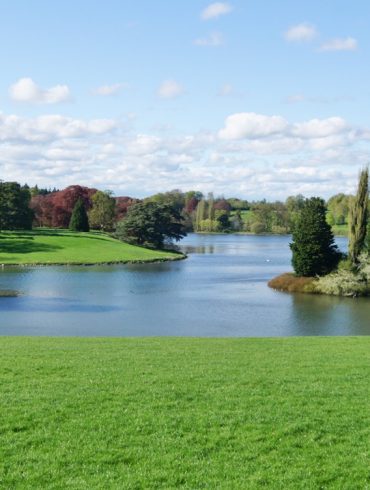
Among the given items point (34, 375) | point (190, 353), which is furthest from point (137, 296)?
point (34, 375)

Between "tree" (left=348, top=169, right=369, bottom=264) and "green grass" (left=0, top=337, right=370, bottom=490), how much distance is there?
38145mm

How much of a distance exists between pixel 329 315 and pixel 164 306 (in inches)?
395

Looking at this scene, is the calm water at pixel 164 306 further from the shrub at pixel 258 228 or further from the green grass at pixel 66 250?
the shrub at pixel 258 228

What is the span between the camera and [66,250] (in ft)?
250

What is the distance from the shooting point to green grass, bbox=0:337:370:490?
7755 mm

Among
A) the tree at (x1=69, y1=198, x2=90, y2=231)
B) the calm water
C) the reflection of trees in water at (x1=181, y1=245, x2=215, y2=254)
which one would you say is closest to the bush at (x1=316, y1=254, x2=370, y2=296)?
the calm water

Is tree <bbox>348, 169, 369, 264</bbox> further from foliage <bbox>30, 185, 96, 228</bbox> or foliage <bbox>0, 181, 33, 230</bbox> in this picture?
foliage <bbox>30, 185, 96, 228</bbox>

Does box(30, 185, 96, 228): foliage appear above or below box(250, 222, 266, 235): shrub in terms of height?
above

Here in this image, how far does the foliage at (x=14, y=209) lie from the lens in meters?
91.1

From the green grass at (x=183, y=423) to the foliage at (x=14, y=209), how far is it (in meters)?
79.1

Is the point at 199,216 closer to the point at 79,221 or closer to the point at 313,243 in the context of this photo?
the point at 79,221

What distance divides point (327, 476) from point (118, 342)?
13.3m

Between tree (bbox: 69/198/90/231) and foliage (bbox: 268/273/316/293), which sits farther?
tree (bbox: 69/198/90/231)

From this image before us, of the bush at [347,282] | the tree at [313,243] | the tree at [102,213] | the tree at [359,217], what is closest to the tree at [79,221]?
the tree at [102,213]
